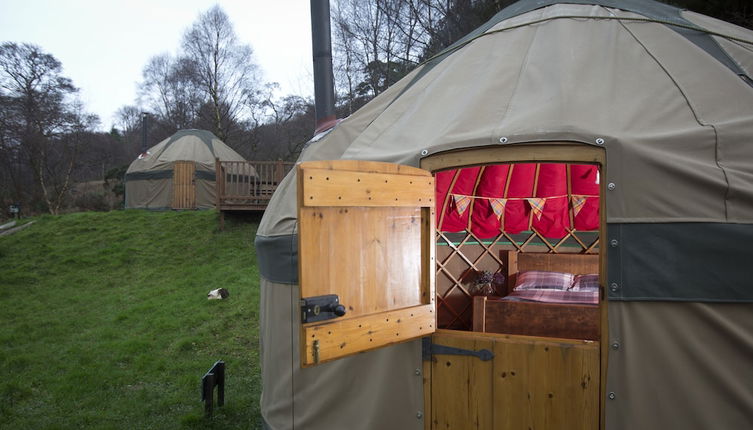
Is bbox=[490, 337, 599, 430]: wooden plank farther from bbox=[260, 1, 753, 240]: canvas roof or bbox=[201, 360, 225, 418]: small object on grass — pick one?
bbox=[201, 360, 225, 418]: small object on grass

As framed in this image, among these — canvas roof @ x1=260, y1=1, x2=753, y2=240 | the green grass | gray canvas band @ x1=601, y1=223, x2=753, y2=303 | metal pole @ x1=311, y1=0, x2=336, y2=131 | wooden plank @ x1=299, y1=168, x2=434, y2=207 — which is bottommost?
the green grass

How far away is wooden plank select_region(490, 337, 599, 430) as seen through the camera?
7.79 ft

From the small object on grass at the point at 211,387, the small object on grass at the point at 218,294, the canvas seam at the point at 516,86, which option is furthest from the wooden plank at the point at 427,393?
the small object on grass at the point at 218,294

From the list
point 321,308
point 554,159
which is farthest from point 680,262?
point 321,308

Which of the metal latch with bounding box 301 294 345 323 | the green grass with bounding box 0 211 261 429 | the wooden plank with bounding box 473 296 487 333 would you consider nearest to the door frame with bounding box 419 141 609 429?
the metal latch with bounding box 301 294 345 323

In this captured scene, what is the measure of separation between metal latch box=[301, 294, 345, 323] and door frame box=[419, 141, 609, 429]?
84cm

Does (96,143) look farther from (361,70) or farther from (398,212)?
(398,212)

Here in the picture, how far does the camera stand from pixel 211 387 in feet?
12.6

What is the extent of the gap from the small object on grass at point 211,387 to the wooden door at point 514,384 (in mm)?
1858

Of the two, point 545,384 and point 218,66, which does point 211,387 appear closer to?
point 545,384

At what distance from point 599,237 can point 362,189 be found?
120 centimetres

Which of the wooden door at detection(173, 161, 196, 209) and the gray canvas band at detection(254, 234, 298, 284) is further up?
the wooden door at detection(173, 161, 196, 209)

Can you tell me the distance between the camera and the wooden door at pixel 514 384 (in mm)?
2385

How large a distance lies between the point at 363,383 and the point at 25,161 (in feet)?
61.5
